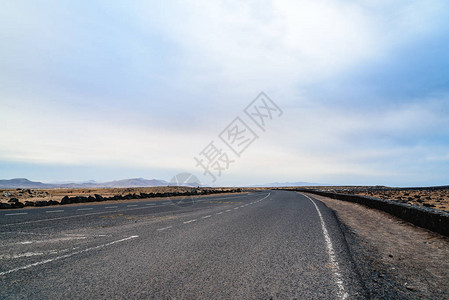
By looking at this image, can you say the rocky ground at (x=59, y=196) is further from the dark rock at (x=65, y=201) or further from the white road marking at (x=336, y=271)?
the white road marking at (x=336, y=271)

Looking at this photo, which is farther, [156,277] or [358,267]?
[358,267]

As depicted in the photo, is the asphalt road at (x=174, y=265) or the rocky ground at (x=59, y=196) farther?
the rocky ground at (x=59, y=196)

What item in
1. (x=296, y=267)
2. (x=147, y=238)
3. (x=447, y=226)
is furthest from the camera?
(x=447, y=226)

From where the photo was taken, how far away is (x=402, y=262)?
566cm

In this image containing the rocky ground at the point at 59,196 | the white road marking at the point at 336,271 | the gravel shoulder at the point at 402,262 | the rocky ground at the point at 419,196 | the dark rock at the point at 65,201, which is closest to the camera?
the white road marking at the point at 336,271

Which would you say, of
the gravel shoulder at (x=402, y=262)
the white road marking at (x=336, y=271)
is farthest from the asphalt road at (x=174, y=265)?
the gravel shoulder at (x=402, y=262)

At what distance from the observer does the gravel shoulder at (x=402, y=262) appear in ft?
13.5

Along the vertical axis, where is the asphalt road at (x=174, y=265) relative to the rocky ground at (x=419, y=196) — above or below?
below

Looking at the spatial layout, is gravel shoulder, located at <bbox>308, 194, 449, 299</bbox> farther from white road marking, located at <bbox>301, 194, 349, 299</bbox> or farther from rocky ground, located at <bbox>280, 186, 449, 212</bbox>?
rocky ground, located at <bbox>280, 186, 449, 212</bbox>

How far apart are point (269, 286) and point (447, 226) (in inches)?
277

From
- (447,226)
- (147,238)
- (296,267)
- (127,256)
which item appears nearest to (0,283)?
(127,256)

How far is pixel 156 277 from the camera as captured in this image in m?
4.40

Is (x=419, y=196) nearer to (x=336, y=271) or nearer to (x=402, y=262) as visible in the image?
(x=402, y=262)

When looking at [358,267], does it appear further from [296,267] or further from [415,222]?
[415,222]
